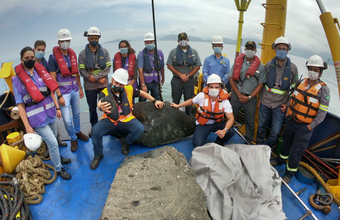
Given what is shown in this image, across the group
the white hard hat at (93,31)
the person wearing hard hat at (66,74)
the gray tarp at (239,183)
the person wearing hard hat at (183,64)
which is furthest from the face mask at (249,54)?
the person wearing hard hat at (66,74)

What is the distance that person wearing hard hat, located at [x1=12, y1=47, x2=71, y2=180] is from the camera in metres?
2.55

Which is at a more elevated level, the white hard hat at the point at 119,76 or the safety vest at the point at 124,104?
the white hard hat at the point at 119,76

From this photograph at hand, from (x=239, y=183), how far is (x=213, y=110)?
4.21 ft

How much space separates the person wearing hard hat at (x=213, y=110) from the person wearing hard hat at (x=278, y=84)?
701mm

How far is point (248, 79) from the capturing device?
3.65 metres

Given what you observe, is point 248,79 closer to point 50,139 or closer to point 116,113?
point 116,113

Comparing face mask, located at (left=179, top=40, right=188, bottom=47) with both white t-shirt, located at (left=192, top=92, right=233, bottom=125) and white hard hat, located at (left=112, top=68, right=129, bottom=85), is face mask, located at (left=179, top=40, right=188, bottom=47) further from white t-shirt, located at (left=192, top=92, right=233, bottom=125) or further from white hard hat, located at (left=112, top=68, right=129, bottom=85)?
white hard hat, located at (left=112, top=68, right=129, bottom=85)

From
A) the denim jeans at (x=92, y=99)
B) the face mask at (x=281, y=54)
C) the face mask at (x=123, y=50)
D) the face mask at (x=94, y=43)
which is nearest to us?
the face mask at (x=281, y=54)

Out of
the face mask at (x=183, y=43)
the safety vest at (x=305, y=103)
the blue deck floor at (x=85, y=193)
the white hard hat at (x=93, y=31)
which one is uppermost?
the white hard hat at (x=93, y=31)

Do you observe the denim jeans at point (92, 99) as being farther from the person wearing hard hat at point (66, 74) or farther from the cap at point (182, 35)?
the cap at point (182, 35)

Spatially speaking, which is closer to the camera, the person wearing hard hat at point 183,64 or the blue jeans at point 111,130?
the blue jeans at point 111,130

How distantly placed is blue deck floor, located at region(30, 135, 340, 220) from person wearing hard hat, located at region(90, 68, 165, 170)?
207 mm

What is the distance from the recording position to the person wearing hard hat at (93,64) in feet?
12.2

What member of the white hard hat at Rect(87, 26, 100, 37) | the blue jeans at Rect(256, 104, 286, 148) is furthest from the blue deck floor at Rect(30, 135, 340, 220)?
the white hard hat at Rect(87, 26, 100, 37)
